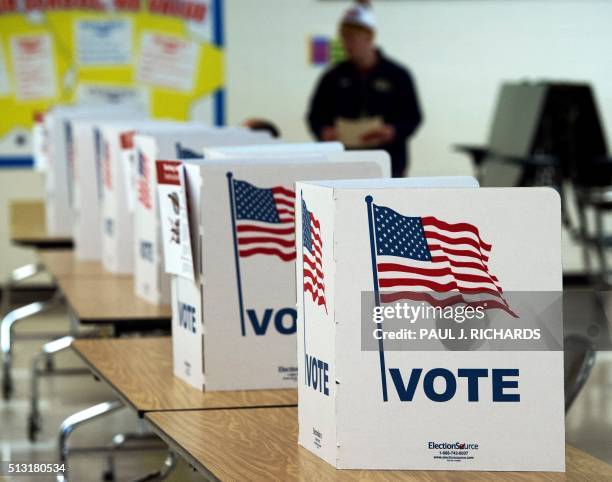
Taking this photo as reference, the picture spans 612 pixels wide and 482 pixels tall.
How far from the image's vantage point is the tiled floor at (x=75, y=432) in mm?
4180

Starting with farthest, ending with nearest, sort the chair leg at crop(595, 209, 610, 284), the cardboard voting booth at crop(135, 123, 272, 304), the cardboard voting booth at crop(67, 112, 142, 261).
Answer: the chair leg at crop(595, 209, 610, 284), the cardboard voting booth at crop(67, 112, 142, 261), the cardboard voting booth at crop(135, 123, 272, 304)

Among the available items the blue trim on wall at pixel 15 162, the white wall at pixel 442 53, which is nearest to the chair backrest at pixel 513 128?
the white wall at pixel 442 53

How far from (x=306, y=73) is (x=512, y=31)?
4.27ft

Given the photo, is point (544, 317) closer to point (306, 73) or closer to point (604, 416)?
point (604, 416)

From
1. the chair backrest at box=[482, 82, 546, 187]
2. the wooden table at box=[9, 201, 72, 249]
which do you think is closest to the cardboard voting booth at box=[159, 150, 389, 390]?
the wooden table at box=[9, 201, 72, 249]

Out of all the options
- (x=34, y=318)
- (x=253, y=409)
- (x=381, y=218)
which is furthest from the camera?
(x=34, y=318)

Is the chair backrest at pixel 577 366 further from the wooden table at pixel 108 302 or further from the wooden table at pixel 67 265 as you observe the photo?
the wooden table at pixel 67 265

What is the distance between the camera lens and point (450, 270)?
171cm

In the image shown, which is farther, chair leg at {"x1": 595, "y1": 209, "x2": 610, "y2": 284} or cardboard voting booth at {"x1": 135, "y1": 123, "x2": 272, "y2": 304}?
chair leg at {"x1": 595, "y1": 209, "x2": 610, "y2": 284}

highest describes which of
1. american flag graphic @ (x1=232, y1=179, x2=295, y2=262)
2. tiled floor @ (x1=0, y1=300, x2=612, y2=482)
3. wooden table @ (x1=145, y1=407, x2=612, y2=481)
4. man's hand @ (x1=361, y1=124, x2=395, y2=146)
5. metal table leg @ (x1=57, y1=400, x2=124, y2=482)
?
american flag graphic @ (x1=232, y1=179, x2=295, y2=262)

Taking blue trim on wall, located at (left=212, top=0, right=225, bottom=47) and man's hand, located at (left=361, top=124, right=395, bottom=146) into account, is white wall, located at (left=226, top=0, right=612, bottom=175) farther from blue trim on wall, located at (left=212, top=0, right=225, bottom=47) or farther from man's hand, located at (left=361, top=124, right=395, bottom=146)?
man's hand, located at (left=361, top=124, right=395, bottom=146)

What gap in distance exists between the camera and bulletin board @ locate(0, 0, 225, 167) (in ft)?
24.9

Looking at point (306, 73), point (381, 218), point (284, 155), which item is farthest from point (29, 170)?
point (381, 218)

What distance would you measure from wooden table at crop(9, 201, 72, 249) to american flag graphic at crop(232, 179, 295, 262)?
284cm
